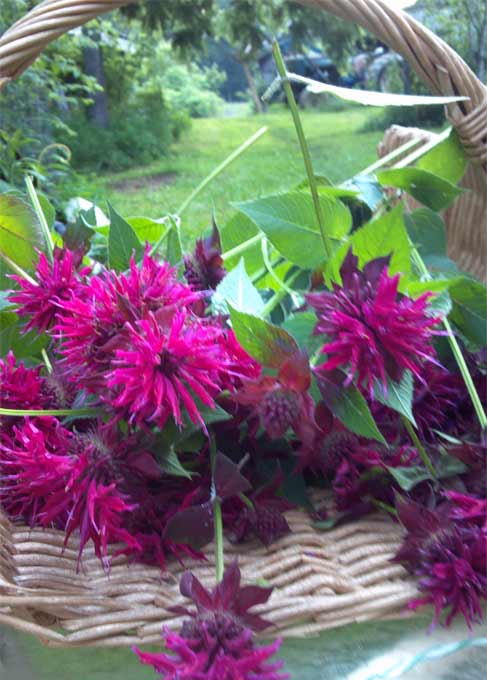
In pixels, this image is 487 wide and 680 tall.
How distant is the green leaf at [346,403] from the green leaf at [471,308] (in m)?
0.13

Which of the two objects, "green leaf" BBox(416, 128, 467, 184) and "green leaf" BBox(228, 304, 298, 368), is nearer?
"green leaf" BBox(228, 304, 298, 368)

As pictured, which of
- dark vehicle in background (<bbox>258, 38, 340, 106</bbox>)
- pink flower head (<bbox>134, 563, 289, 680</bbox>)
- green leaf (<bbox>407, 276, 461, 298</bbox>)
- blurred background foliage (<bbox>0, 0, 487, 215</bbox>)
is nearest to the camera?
pink flower head (<bbox>134, 563, 289, 680</bbox>)

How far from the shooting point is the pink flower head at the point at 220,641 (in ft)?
0.83

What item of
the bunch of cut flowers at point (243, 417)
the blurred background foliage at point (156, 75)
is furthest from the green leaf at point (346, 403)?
the blurred background foliage at point (156, 75)

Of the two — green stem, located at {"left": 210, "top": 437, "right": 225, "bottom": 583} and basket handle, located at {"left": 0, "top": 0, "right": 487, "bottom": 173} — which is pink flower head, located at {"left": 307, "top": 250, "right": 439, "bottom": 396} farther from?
basket handle, located at {"left": 0, "top": 0, "right": 487, "bottom": 173}

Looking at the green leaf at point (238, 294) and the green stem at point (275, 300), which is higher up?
the green leaf at point (238, 294)

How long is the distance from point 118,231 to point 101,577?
0.54 ft

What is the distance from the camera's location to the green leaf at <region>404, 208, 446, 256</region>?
45 centimetres

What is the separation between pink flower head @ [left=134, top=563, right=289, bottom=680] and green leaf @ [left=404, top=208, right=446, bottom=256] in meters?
0.25

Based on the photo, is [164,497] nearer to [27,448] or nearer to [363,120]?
[27,448]

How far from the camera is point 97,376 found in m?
0.30

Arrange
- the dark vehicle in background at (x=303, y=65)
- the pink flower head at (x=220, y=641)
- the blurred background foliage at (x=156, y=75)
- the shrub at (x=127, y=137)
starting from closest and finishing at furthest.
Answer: the pink flower head at (x=220, y=641)
the blurred background foliage at (x=156, y=75)
the dark vehicle in background at (x=303, y=65)
the shrub at (x=127, y=137)

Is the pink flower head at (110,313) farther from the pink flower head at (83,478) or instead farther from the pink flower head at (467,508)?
the pink flower head at (467,508)

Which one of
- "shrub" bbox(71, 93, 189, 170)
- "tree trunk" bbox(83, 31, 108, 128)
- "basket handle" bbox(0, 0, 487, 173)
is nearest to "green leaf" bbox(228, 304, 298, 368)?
"basket handle" bbox(0, 0, 487, 173)
